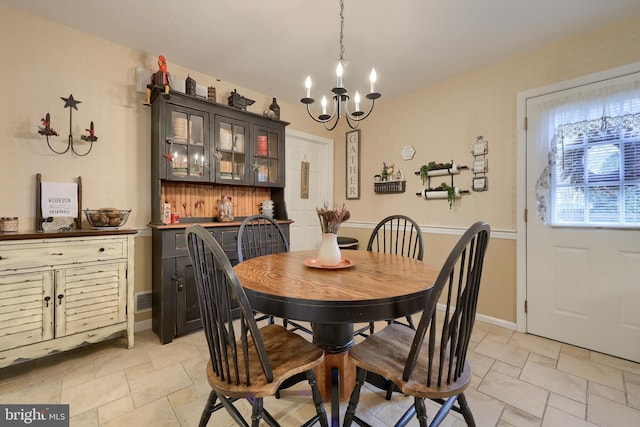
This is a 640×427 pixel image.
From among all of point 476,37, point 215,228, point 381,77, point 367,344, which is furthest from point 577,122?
point 215,228

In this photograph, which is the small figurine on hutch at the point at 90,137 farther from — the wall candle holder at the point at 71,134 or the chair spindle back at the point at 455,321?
the chair spindle back at the point at 455,321

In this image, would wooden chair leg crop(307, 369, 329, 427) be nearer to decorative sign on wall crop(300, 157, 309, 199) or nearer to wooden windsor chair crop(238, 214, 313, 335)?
wooden windsor chair crop(238, 214, 313, 335)

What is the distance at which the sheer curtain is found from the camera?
2066 mm

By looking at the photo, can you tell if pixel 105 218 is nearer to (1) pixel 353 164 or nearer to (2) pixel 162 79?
(2) pixel 162 79

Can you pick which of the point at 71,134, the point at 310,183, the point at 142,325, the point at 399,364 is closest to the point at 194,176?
the point at 71,134

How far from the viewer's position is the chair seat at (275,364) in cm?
100

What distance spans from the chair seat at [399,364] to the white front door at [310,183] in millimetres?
2469

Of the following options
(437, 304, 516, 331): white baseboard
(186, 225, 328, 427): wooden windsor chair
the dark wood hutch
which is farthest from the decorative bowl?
(437, 304, 516, 331): white baseboard

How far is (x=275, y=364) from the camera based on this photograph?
45.0 inches

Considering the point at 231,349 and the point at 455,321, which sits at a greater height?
the point at 455,321

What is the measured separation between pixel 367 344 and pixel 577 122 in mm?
2519

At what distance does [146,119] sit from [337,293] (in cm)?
254

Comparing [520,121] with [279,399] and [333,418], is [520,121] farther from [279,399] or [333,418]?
[279,399]

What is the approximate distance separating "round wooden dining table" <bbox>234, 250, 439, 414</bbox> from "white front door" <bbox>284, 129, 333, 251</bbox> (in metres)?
2.04
